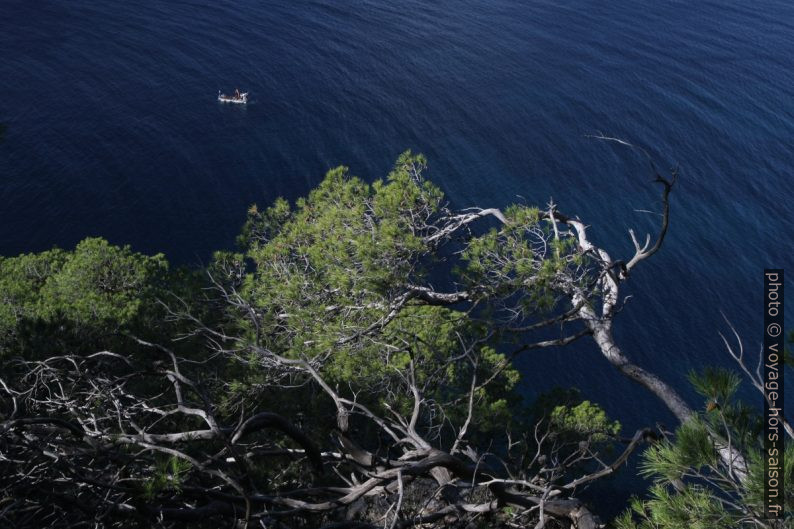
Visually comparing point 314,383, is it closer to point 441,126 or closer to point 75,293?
point 75,293

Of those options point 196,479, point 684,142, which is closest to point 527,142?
point 684,142

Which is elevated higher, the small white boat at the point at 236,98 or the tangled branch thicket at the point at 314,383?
the tangled branch thicket at the point at 314,383

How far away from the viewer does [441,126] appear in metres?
42.3

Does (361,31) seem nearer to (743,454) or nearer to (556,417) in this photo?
(556,417)

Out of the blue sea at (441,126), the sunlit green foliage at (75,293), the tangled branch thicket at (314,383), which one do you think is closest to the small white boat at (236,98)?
the blue sea at (441,126)

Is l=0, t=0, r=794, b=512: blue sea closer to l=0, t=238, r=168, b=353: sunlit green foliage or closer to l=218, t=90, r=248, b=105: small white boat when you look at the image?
l=218, t=90, r=248, b=105: small white boat

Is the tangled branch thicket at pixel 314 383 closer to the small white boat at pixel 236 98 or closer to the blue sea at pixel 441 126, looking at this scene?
the blue sea at pixel 441 126

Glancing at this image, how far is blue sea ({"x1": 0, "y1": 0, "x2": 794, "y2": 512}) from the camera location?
32.1m

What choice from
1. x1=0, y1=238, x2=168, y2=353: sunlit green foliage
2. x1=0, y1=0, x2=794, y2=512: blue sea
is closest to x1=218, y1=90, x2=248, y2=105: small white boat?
x1=0, y1=0, x2=794, y2=512: blue sea

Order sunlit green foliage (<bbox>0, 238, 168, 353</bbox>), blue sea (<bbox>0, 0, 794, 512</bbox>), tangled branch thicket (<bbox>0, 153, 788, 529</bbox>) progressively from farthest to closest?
blue sea (<bbox>0, 0, 794, 512</bbox>), sunlit green foliage (<bbox>0, 238, 168, 353</bbox>), tangled branch thicket (<bbox>0, 153, 788, 529</bbox>)

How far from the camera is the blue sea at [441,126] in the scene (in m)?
32.1

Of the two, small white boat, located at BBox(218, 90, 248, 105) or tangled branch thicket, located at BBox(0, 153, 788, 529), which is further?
small white boat, located at BBox(218, 90, 248, 105)

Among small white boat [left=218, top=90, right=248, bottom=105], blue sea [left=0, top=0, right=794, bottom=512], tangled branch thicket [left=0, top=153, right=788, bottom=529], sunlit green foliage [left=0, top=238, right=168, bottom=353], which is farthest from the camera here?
small white boat [left=218, top=90, right=248, bottom=105]

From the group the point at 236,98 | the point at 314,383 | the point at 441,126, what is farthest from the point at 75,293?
the point at 441,126
